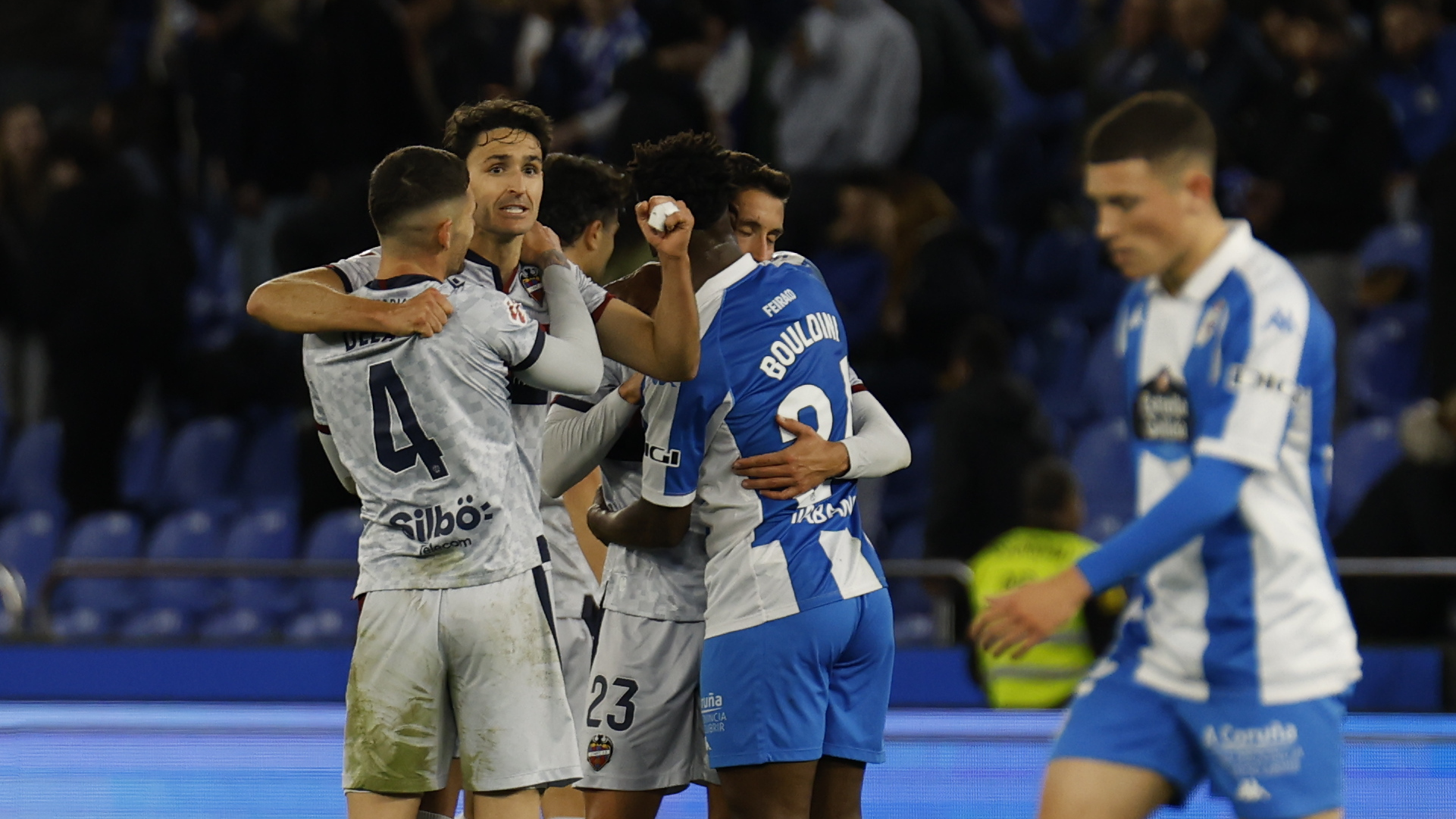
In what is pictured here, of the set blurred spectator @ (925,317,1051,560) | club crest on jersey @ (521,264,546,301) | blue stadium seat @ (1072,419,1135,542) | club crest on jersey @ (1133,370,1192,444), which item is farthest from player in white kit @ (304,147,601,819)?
blue stadium seat @ (1072,419,1135,542)

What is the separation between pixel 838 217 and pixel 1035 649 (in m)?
3.26

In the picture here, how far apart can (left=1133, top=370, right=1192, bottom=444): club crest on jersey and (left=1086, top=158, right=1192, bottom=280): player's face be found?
0.72 ft

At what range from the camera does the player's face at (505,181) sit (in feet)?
13.7

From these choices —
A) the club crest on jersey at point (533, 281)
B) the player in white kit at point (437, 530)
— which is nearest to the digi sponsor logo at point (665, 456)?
the player in white kit at point (437, 530)

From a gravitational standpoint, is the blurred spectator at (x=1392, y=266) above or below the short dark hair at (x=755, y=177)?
above

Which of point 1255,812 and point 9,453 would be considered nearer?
point 1255,812

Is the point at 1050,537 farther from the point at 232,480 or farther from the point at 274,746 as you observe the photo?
the point at 232,480

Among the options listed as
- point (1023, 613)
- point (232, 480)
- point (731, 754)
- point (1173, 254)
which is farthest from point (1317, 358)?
point (232, 480)

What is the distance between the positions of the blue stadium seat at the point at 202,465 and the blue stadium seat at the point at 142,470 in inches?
4.9

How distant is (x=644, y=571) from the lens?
4.39m

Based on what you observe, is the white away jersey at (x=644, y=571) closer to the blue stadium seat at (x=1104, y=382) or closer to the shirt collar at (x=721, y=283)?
the shirt collar at (x=721, y=283)

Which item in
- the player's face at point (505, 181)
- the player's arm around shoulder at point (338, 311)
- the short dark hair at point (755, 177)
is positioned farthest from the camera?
the short dark hair at point (755, 177)

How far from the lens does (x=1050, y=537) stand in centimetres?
741

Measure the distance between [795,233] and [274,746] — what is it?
445 cm
